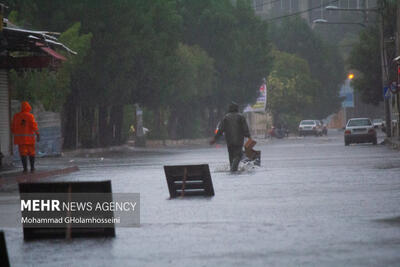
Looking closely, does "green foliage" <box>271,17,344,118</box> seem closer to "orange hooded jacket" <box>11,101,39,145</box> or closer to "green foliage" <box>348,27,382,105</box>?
"green foliage" <box>348,27,382,105</box>

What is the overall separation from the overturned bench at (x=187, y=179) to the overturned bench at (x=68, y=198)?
18.8 feet

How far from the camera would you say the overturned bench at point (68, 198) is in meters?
10.8

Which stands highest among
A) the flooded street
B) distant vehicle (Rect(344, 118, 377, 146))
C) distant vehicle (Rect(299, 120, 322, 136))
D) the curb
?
the flooded street

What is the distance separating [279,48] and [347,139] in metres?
74.7

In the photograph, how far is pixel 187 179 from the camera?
16859 millimetres

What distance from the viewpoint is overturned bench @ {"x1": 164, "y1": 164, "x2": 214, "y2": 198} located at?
16.7 m

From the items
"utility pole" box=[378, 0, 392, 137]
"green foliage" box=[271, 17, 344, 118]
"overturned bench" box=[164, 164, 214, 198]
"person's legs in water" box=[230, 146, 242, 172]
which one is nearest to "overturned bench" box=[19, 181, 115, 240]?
"overturned bench" box=[164, 164, 214, 198]

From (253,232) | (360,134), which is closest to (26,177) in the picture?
(253,232)

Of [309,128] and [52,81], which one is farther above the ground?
[52,81]

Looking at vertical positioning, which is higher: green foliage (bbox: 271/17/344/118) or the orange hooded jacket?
green foliage (bbox: 271/17/344/118)

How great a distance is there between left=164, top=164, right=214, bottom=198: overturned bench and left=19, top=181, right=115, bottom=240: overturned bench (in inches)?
226

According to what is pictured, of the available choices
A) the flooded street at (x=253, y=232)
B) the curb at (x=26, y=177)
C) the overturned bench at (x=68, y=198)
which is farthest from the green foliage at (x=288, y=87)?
the overturned bench at (x=68, y=198)

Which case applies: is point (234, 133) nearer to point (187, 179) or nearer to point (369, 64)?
point (187, 179)

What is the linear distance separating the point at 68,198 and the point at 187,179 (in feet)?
19.9
